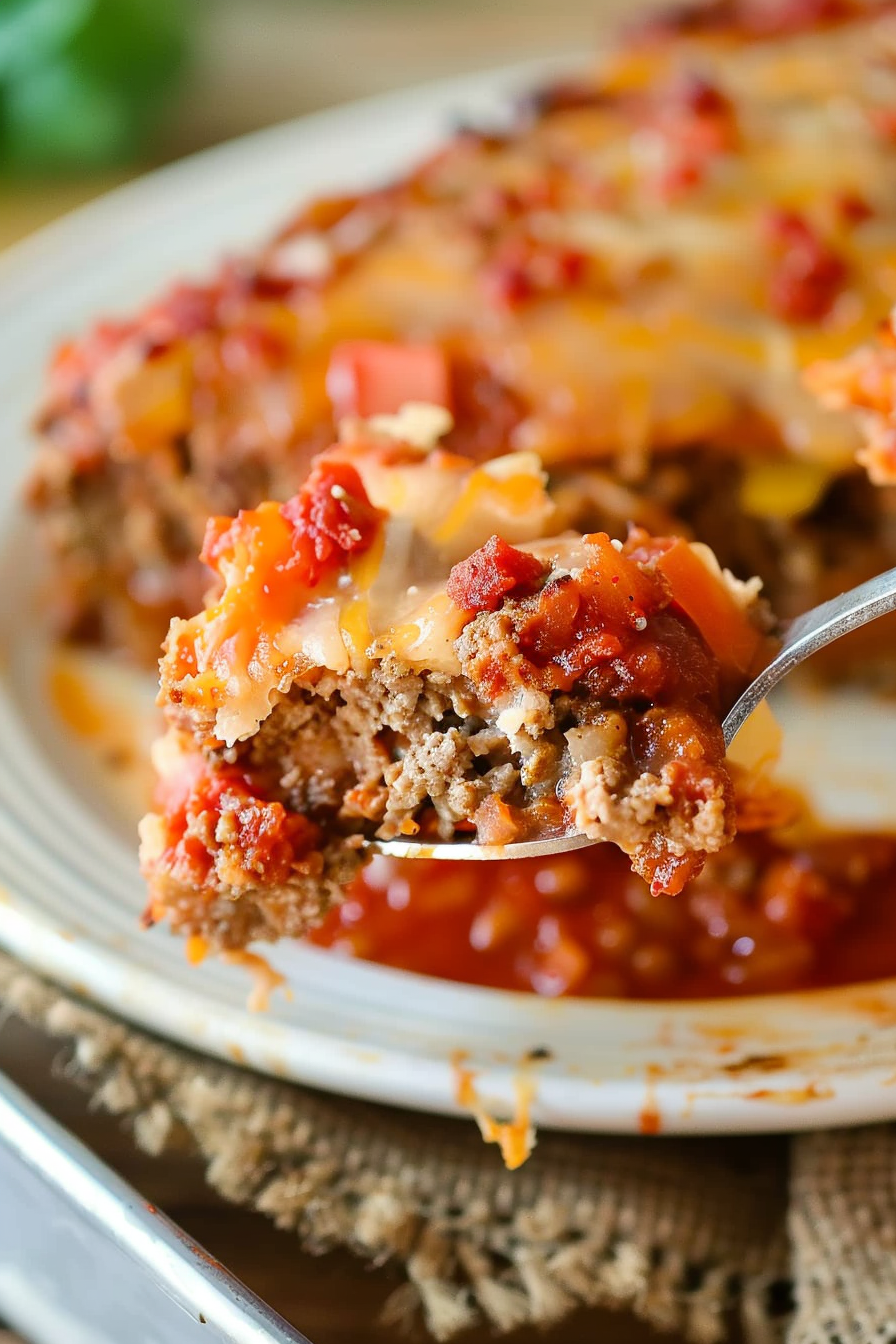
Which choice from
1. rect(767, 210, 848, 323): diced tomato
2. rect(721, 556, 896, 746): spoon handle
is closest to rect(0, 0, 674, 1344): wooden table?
rect(721, 556, 896, 746): spoon handle

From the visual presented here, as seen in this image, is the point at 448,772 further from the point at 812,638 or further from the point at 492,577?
the point at 812,638

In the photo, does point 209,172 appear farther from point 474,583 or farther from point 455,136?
point 474,583

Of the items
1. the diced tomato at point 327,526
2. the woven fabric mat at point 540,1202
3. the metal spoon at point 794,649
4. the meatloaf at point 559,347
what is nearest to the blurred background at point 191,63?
the meatloaf at point 559,347

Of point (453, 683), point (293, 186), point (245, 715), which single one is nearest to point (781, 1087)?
point (453, 683)

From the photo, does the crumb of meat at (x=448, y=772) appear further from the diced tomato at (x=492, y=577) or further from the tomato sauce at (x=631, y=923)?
the tomato sauce at (x=631, y=923)

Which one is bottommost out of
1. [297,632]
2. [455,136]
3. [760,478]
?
[760,478]

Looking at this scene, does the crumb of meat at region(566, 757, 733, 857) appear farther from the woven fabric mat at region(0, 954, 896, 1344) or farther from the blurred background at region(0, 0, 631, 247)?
the blurred background at region(0, 0, 631, 247)
